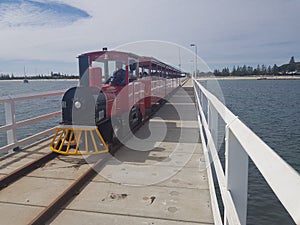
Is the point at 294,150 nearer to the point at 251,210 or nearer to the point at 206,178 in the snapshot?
the point at 251,210

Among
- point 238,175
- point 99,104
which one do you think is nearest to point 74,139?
point 99,104

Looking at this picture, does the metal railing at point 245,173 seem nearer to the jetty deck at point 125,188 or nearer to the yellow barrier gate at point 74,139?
the jetty deck at point 125,188

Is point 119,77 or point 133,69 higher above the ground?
point 133,69

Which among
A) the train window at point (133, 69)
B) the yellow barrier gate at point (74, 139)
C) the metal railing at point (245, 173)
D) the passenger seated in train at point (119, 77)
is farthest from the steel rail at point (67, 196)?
the train window at point (133, 69)

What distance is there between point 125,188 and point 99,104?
2.29 metres

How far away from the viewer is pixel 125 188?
4.04 meters

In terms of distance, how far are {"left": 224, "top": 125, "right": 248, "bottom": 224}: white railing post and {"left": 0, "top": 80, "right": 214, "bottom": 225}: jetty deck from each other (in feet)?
4.67

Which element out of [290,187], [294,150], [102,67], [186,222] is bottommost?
[294,150]

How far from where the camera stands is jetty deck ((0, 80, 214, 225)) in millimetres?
3266

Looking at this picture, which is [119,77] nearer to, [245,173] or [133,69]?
[133,69]

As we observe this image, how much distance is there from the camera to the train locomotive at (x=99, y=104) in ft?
18.3

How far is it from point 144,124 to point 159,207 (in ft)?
17.5

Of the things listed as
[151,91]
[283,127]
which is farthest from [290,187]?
[283,127]

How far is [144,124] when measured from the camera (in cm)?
870
